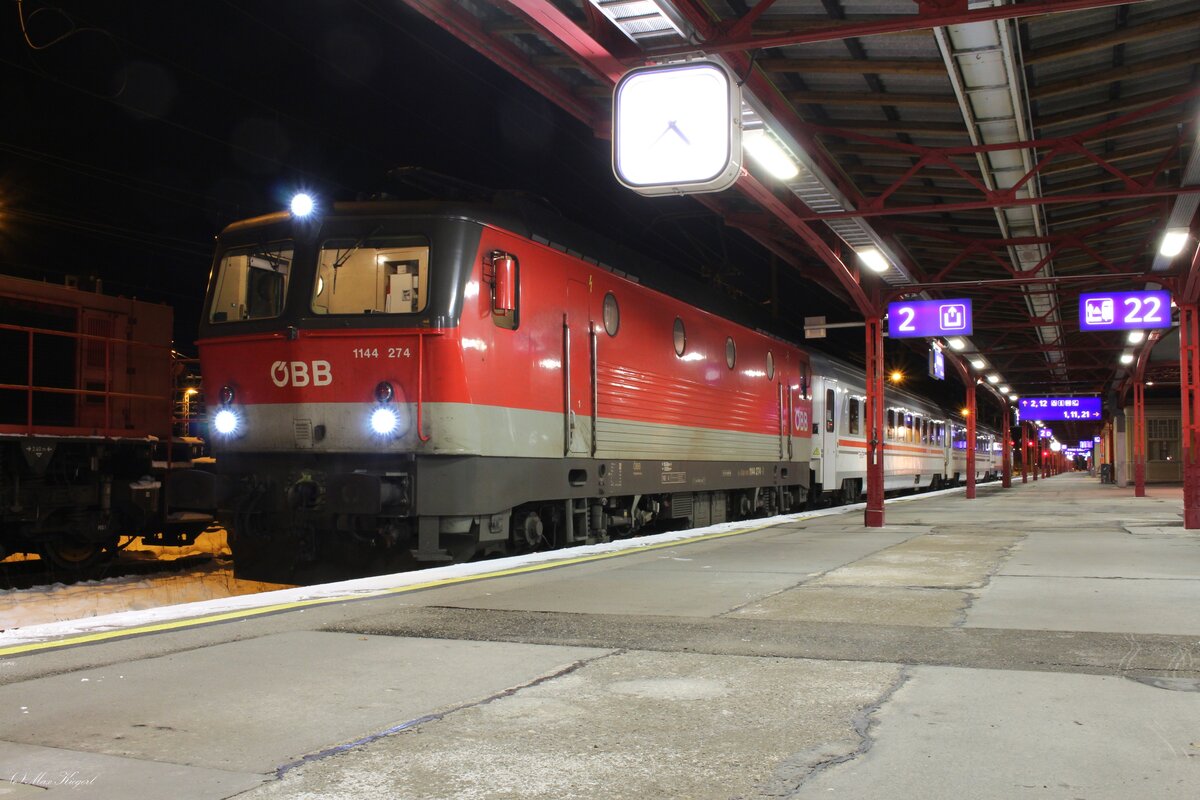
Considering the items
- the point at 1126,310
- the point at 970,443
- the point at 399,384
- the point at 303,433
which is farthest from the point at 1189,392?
the point at 303,433

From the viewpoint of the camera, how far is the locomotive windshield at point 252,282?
9.69 m

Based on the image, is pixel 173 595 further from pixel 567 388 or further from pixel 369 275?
pixel 567 388

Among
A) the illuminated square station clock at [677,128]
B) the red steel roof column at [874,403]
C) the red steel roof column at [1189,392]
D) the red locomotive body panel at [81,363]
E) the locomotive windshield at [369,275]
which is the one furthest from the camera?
the red steel roof column at [874,403]

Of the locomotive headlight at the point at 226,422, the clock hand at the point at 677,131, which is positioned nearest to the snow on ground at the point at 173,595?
the locomotive headlight at the point at 226,422

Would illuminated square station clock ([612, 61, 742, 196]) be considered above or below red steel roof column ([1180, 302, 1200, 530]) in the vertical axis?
above

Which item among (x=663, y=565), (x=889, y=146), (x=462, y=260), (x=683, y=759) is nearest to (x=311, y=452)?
(x=462, y=260)

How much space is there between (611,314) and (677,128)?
3958mm

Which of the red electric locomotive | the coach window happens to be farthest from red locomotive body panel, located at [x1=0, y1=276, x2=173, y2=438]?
the coach window

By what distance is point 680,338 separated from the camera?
13883mm

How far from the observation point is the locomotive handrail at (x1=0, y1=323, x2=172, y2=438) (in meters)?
10.9

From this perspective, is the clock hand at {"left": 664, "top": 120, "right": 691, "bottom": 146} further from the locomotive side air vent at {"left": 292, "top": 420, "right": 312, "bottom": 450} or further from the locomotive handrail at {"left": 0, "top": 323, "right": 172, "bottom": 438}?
the locomotive handrail at {"left": 0, "top": 323, "right": 172, "bottom": 438}

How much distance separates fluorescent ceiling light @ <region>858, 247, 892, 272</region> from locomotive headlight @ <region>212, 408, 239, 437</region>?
380 inches

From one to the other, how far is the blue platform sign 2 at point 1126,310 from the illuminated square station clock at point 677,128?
43.0 ft

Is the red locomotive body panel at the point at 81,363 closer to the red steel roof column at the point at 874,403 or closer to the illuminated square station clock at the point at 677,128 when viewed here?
the illuminated square station clock at the point at 677,128
